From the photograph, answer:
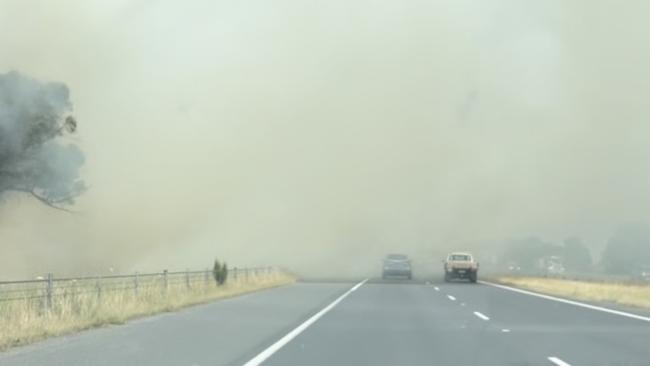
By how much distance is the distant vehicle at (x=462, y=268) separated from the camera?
4572 cm

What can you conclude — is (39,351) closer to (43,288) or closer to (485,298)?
(43,288)

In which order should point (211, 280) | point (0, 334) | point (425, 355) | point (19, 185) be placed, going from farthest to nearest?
point (19, 185) < point (211, 280) < point (0, 334) < point (425, 355)

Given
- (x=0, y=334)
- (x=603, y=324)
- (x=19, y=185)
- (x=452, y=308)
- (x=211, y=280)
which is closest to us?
(x=0, y=334)

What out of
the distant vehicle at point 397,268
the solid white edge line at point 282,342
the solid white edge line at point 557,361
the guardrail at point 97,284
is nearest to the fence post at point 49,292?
the guardrail at point 97,284

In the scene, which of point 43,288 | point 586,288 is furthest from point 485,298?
point 43,288

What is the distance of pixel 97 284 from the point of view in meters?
20.0

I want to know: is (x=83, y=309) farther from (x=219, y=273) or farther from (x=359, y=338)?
(x=219, y=273)

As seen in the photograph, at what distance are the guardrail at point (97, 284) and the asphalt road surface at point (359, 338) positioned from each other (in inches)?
79.6

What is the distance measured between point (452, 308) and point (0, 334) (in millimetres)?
12819

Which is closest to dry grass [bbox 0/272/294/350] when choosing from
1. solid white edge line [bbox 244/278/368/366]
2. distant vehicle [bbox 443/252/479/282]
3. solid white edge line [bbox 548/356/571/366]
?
solid white edge line [bbox 244/278/368/366]

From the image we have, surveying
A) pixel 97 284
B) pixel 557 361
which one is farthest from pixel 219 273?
pixel 557 361

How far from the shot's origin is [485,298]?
27469 millimetres

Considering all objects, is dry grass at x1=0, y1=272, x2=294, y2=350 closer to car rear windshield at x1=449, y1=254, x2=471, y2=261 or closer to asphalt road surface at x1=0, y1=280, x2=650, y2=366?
asphalt road surface at x1=0, y1=280, x2=650, y2=366

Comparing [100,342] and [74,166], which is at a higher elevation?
[74,166]
